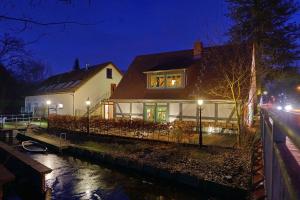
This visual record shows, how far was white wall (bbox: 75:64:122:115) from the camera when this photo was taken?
105ft

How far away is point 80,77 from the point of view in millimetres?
34812

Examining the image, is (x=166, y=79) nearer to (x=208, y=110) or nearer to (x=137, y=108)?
(x=137, y=108)

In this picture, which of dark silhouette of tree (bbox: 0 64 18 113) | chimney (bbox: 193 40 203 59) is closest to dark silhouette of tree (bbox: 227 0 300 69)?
chimney (bbox: 193 40 203 59)

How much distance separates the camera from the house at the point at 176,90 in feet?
68.6

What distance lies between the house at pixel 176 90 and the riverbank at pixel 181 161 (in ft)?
19.2

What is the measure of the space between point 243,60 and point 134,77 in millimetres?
13520

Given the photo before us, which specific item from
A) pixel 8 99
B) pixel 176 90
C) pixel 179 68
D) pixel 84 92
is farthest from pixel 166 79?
pixel 8 99

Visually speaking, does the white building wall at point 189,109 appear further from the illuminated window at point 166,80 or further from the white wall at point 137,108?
the white wall at point 137,108

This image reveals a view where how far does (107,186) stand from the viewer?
452 inches

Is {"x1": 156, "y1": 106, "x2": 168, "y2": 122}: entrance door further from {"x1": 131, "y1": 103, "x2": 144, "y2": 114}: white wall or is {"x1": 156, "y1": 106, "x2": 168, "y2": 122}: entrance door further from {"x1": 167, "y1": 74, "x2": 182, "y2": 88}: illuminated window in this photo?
{"x1": 167, "y1": 74, "x2": 182, "y2": 88}: illuminated window

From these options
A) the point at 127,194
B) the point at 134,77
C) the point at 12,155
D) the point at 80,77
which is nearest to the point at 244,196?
the point at 127,194

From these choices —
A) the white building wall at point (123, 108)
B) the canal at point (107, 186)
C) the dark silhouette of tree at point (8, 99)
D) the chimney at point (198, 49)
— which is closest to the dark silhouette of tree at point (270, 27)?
the chimney at point (198, 49)

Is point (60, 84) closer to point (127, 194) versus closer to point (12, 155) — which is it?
point (12, 155)

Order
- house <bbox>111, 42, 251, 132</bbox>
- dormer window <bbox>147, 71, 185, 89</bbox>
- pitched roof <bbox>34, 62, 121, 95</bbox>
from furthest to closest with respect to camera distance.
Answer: pitched roof <bbox>34, 62, 121, 95</bbox>, dormer window <bbox>147, 71, 185, 89</bbox>, house <bbox>111, 42, 251, 132</bbox>
